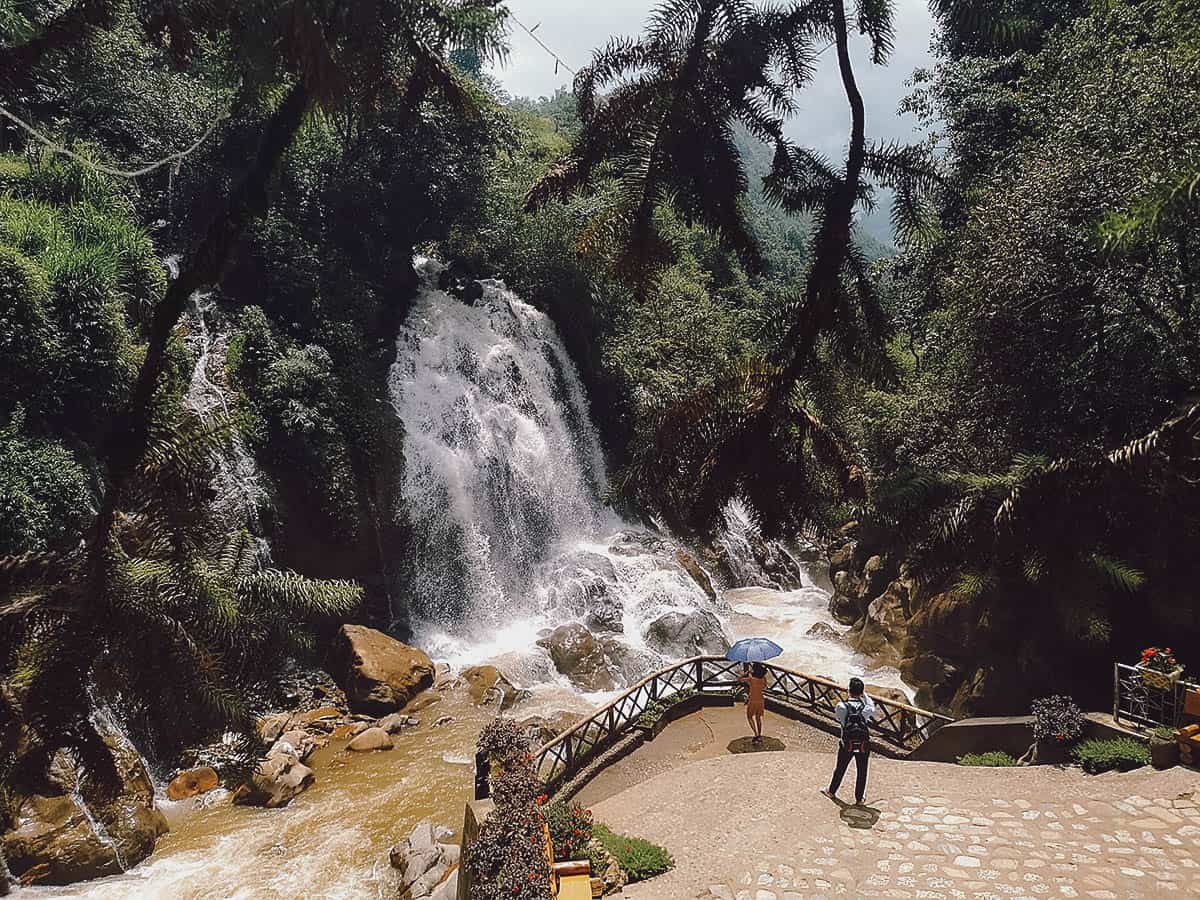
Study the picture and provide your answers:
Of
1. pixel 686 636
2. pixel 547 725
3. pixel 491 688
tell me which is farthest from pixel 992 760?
pixel 491 688

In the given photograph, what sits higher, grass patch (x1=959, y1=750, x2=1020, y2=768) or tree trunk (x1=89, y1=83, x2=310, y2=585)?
tree trunk (x1=89, y1=83, x2=310, y2=585)

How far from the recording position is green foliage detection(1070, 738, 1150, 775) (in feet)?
27.5

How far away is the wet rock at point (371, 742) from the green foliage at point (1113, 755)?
38.4ft

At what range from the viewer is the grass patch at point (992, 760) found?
966 centimetres

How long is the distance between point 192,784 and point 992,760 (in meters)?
13.1

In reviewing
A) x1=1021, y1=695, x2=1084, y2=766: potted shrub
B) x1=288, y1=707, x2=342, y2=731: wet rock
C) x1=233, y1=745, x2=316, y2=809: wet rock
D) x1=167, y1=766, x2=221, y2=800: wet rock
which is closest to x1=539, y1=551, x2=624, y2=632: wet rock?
x1=288, y1=707, x2=342, y2=731: wet rock

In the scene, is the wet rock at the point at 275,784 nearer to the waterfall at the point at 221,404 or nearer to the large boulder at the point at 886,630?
the waterfall at the point at 221,404

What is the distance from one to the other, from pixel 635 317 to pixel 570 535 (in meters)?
10.5

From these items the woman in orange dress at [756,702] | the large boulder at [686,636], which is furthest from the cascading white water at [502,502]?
the woman in orange dress at [756,702]

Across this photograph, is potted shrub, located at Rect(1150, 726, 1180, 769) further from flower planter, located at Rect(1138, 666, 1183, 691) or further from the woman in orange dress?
the woman in orange dress

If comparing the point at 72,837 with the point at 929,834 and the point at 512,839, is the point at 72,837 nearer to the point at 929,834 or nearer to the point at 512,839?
the point at 512,839

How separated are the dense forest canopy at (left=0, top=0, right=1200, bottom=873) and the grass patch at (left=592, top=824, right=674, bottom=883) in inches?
164

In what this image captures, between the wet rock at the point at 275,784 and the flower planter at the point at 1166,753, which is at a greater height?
the flower planter at the point at 1166,753

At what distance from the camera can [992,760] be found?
9.73m
